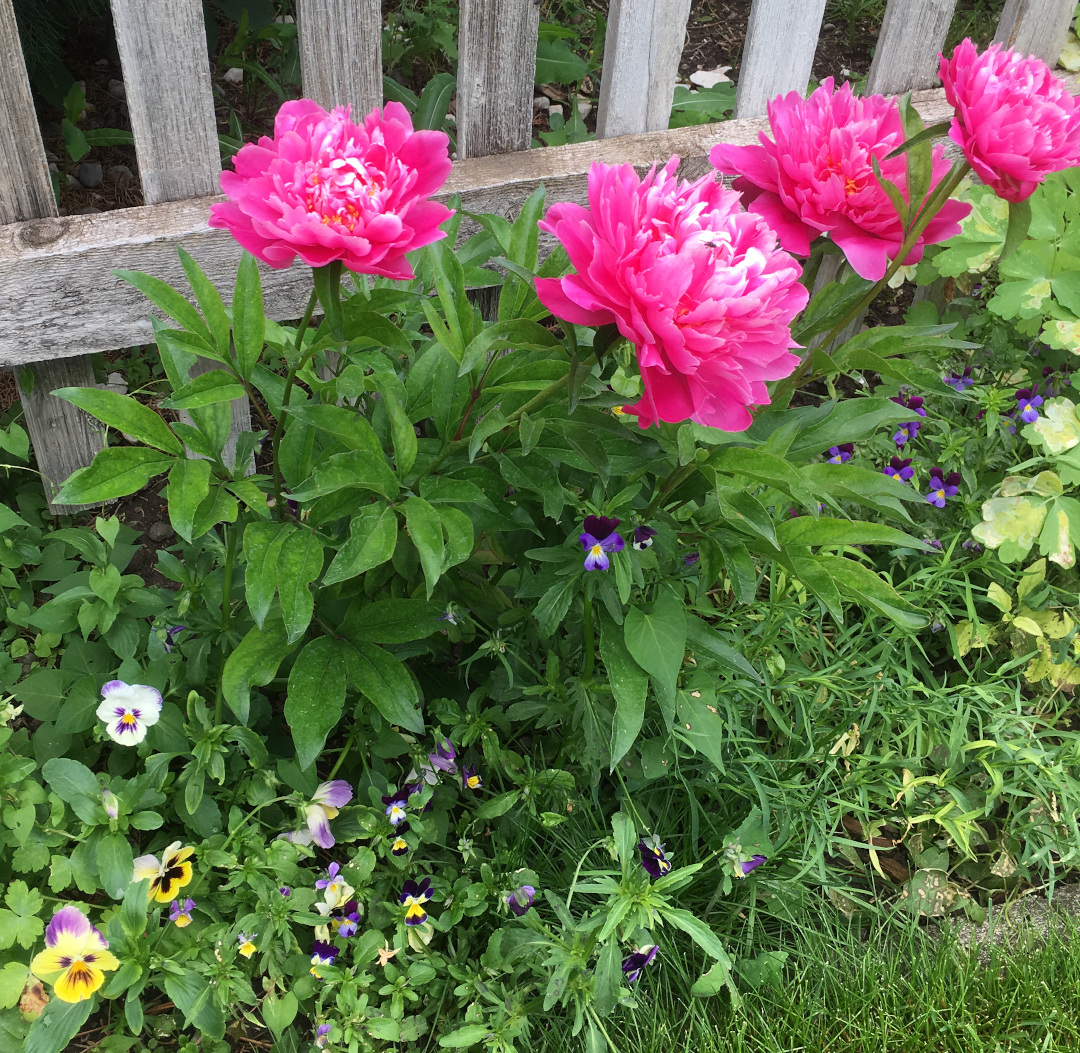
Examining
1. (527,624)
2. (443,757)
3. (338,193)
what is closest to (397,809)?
(443,757)

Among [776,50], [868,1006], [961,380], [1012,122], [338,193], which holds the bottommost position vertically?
[868,1006]

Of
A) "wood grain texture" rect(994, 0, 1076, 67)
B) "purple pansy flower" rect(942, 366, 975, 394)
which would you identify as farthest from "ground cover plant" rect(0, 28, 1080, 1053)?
"wood grain texture" rect(994, 0, 1076, 67)

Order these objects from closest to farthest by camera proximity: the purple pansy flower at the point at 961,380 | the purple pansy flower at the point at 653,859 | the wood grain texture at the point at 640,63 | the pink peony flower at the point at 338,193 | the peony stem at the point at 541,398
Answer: the pink peony flower at the point at 338,193 < the peony stem at the point at 541,398 < the purple pansy flower at the point at 653,859 < the wood grain texture at the point at 640,63 < the purple pansy flower at the point at 961,380

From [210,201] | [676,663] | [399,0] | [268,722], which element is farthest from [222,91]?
[676,663]

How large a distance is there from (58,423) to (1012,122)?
180 cm

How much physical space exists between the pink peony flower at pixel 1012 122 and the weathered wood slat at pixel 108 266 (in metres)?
1.08

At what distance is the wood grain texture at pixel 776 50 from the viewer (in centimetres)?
214

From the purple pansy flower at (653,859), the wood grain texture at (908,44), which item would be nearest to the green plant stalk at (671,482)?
the purple pansy flower at (653,859)

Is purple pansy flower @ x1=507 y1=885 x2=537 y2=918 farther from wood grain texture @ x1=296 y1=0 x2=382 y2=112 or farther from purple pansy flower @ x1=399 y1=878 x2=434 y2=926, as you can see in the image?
wood grain texture @ x1=296 y1=0 x2=382 y2=112

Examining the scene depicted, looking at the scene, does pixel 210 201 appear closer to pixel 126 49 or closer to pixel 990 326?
pixel 126 49

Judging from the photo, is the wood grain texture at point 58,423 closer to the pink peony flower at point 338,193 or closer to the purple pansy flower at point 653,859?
the pink peony flower at point 338,193

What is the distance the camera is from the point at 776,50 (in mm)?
2188

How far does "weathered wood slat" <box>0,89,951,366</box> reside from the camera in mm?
1789

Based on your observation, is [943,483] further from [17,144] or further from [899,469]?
[17,144]
